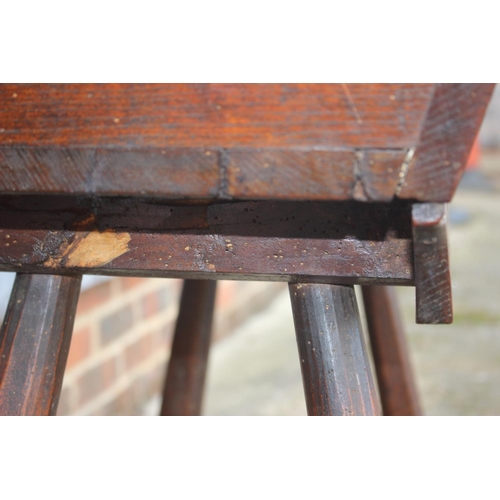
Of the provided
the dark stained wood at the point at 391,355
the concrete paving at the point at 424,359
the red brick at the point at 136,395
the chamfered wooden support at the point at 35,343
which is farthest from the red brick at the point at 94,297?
the chamfered wooden support at the point at 35,343

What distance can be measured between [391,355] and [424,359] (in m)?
1.27

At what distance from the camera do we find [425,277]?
45 cm

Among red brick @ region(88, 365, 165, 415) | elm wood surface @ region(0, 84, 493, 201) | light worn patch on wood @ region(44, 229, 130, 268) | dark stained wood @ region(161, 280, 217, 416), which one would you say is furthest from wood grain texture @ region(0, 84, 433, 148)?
red brick @ region(88, 365, 165, 415)

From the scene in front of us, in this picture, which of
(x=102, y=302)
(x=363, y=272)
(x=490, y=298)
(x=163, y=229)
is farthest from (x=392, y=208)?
(x=490, y=298)

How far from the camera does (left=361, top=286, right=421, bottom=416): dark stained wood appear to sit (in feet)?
3.27

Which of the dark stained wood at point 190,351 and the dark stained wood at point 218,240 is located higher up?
the dark stained wood at point 190,351

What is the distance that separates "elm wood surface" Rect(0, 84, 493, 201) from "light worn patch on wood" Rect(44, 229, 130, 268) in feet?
0.28

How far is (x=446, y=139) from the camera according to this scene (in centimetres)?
39

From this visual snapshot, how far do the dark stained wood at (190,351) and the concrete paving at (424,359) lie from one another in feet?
2.98

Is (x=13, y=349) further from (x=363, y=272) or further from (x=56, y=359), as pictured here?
(x=363, y=272)

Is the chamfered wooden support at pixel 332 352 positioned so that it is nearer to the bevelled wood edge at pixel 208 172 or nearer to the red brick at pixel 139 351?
the bevelled wood edge at pixel 208 172

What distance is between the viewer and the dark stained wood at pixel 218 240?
0.48m

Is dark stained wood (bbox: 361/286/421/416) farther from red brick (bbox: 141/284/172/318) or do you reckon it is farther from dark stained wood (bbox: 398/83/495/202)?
red brick (bbox: 141/284/172/318)

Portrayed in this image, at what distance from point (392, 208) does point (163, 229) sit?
0.60 ft
